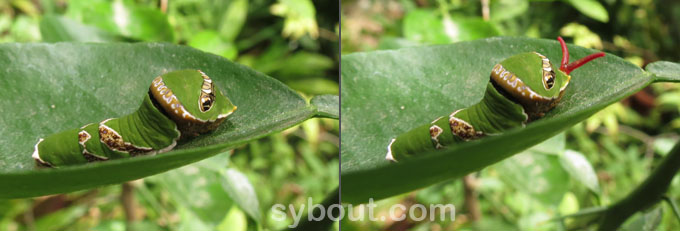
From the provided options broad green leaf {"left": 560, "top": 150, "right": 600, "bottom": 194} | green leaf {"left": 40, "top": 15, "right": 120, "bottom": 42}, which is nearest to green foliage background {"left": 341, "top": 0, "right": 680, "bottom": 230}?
broad green leaf {"left": 560, "top": 150, "right": 600, "bottom": 194}

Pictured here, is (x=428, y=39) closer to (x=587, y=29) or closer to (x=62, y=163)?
(x=587, y=29)

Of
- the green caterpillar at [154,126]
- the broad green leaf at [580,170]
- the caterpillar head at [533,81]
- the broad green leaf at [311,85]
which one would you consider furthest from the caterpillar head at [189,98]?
the broad green leaf at [311,85]

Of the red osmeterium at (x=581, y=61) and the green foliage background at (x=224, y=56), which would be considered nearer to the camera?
the red osmeterium at (x=581, y=61)

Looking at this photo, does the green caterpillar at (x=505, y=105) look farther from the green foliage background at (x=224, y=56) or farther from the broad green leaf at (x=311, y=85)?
the broad green leaf at (x=311, y=85)

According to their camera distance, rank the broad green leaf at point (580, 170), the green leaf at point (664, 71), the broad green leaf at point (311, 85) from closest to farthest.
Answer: the green leaf at point (664, 71)
the broad green leaf at point (580, 170)
the broad green leaf at point (311, 85)

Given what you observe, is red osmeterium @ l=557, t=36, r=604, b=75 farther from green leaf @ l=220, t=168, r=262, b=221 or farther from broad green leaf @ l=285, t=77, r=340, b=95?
broad green leaf @ l=285, t=77, r=340, b=95

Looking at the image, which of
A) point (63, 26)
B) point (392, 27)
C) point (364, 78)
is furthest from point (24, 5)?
point (364, 78)

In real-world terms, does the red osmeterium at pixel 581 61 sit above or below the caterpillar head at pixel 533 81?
above
